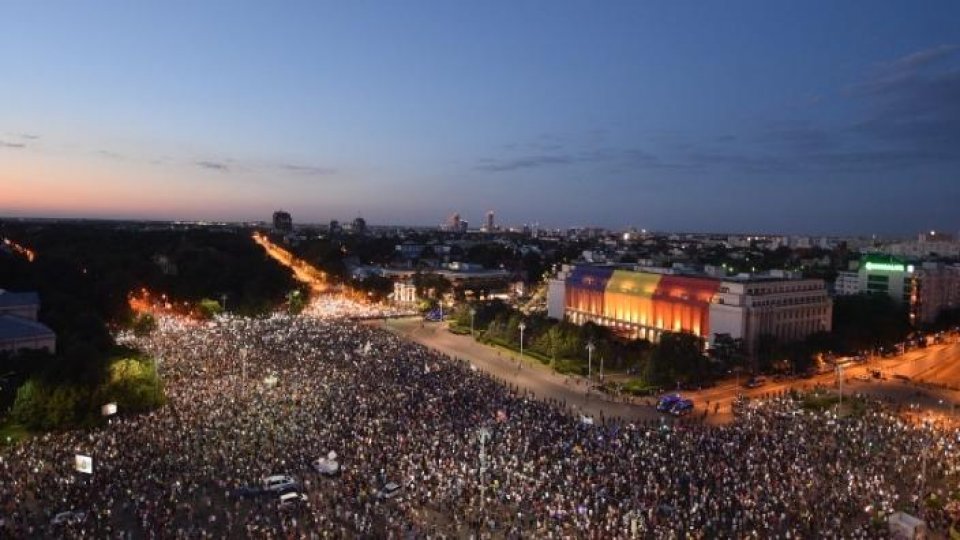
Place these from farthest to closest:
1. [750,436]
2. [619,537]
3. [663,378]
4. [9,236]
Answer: [9,236], [663,378], [750,436], [619,537]

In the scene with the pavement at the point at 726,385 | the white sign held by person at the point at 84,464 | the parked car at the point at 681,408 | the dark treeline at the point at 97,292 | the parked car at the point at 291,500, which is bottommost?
the pavement at the point at 726,385

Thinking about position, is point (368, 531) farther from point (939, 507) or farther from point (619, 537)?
point (939, 507)

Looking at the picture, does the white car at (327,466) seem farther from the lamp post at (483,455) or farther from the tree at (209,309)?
the tree at (209,309)

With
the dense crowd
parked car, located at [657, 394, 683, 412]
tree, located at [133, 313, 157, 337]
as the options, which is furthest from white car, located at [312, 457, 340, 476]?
tree, located at [133, 313, 157, 337]

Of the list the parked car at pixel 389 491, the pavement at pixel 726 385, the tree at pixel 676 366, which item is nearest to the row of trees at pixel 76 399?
the parked car at pixel 389 491

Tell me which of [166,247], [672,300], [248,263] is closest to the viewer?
[672,300]

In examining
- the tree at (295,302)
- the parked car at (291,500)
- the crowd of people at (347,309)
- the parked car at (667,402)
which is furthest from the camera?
the crowd of people at (347,309)

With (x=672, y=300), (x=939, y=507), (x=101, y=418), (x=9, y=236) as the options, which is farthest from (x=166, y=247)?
(x=939, y=507)
